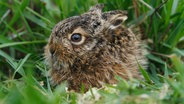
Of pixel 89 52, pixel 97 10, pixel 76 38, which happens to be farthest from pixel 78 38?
pixel 97 10

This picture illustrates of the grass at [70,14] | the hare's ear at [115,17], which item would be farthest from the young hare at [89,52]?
the grass at [70,14]

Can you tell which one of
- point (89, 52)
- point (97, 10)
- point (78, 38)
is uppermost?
point (97, 10)

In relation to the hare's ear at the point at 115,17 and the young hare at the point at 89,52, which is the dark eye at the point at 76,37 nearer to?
the young hare at the point at 89,52

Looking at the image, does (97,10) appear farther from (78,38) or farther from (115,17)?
(78,38)

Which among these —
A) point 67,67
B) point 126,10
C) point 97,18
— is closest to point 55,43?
point 67,67

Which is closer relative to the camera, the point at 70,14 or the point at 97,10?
the point at 97,10

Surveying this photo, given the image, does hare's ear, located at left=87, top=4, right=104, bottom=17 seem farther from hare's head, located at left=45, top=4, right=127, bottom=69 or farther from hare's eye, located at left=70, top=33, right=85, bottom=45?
hare's eye, located at left=70, top=33, right=85, bottom=45

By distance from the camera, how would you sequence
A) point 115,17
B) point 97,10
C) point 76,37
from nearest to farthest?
1. point 76,37
2. point 115,17
3. point 97,10
